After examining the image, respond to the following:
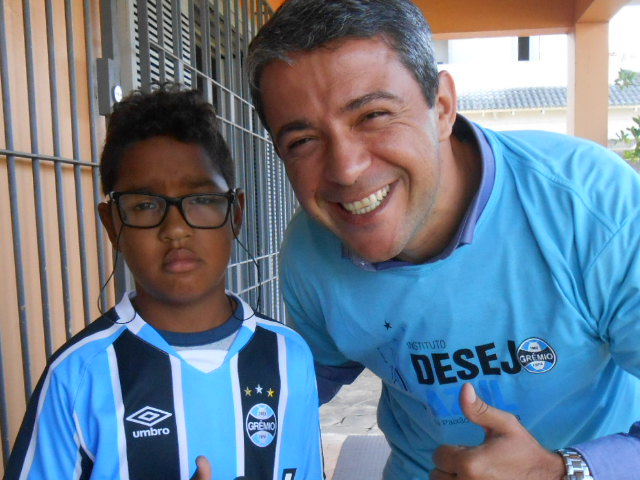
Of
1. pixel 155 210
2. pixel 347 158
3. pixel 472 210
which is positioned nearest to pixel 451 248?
pixel 472 210

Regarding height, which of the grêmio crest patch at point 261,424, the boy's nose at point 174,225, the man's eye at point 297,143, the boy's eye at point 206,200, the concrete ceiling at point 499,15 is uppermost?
the concrete ceiling at point 499,15

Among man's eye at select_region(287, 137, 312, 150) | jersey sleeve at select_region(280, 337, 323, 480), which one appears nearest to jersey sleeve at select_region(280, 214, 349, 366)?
jersey sleeve at select_region(280, 337, 323, 480)

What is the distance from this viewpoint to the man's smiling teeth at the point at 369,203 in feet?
4.51

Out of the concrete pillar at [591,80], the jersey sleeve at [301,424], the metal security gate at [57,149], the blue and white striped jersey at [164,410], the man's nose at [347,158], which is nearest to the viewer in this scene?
the blue and white striped jersey at [164,410]

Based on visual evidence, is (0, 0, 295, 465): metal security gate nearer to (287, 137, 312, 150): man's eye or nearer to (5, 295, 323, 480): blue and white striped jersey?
(5, 295, 323, 480): blue and white striped jersey

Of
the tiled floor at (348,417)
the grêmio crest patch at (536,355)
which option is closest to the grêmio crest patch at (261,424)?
the grêmio crest patch at (536,355)

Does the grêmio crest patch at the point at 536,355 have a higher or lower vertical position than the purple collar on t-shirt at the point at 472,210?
lower

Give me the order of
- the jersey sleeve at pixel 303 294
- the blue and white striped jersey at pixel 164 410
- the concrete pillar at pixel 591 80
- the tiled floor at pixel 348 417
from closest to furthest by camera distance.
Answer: the blue and white striped jersey at pixel 164 410, the jersey sleeve at pixel 303 294, the tiled floor at pixel 348 417, the concrete pillar at pixel 591 80

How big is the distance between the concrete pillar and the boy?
211 inches

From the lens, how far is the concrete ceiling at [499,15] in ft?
20.1

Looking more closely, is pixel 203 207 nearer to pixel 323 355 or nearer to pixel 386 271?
pixel 386 271

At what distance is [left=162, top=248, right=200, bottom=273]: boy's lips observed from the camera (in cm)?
135

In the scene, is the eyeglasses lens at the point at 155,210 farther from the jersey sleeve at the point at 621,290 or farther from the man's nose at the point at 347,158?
the jersey sleeve at the point at 621,290

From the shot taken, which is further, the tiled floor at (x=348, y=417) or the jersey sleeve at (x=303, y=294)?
the tiled floor at (x=348, y=417)
